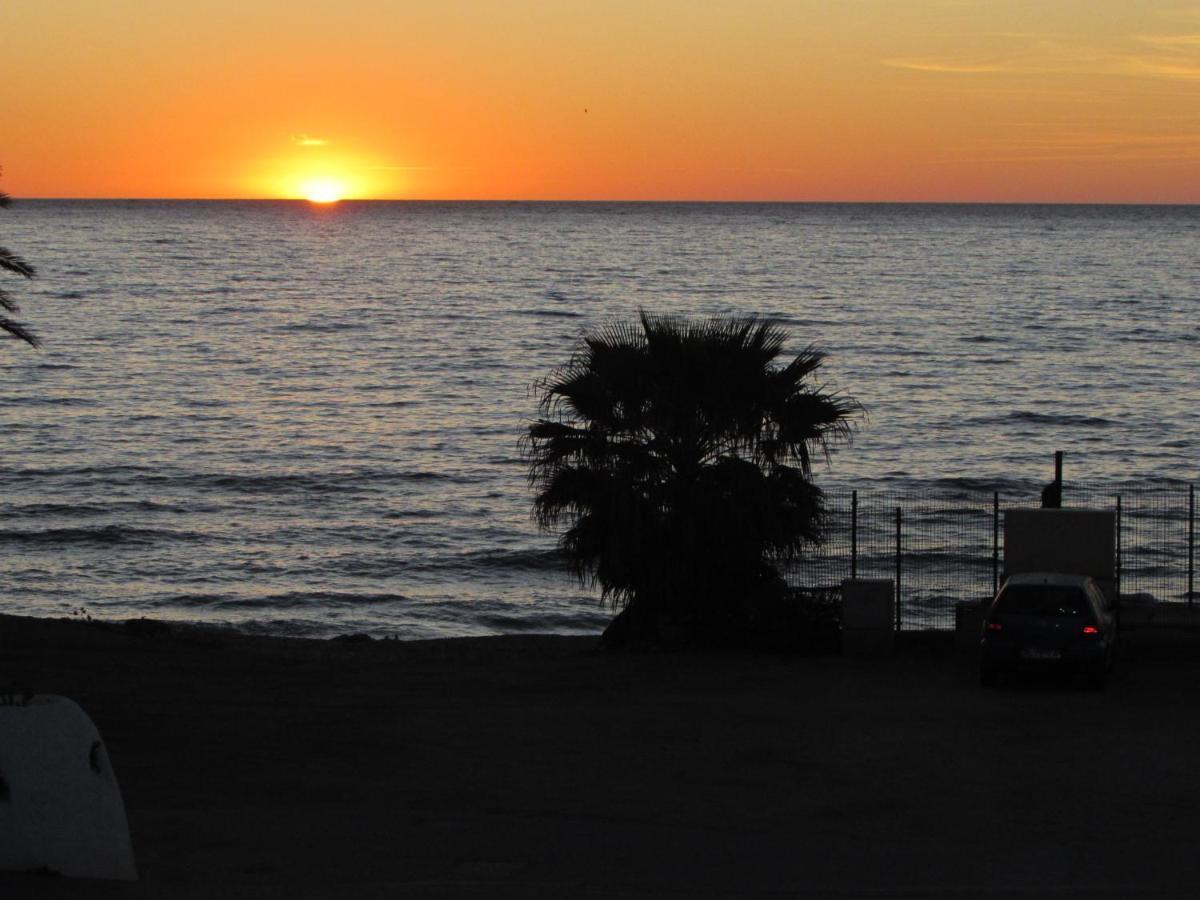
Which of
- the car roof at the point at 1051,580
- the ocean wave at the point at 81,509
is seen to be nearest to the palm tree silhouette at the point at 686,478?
the car roof at the point at 1051,580

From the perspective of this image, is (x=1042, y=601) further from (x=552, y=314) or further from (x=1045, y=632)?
(x=552, y=314)

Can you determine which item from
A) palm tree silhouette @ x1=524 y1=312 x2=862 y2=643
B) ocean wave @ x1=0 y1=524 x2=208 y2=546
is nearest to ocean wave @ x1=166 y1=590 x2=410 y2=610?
ocean wave @ x1=0 y1=524 x2=208 y2=546

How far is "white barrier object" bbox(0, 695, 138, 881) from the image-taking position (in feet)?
30.9

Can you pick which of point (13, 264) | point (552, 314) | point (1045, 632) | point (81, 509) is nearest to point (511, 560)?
point (81, 509)

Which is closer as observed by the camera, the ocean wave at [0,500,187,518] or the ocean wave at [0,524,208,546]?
the ocean wave at [0,524,208,546]

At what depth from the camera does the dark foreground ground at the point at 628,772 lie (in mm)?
10953

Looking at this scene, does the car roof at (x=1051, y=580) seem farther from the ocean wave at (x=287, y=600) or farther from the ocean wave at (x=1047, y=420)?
the ocean wave at (x=1047, y=420)

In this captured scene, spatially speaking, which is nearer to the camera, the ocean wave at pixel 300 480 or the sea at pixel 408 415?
the sea at pixel 408 415

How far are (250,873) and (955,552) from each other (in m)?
27.0

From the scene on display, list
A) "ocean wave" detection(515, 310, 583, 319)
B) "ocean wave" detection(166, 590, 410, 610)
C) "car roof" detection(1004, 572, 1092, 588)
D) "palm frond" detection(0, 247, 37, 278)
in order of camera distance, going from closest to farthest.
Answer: "palm frond" detection(0, 247, 37, 278) < "car roof" detection(1004, 572, 1092, 588) < "ocean wave" detection(166, 590, 410, 610) < "ocean wave" detection(515, 310, 583, 319)

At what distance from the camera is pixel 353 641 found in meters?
26.5

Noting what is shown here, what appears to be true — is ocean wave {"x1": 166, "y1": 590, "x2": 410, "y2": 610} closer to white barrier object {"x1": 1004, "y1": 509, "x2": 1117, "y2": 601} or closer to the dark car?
white barrier object {"x1": 1004, "y1": 509, "x2": 1117, "y2": 601}

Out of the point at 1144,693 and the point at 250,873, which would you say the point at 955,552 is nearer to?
the point at 1144,693

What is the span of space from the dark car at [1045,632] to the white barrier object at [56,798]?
1214 centimetres
